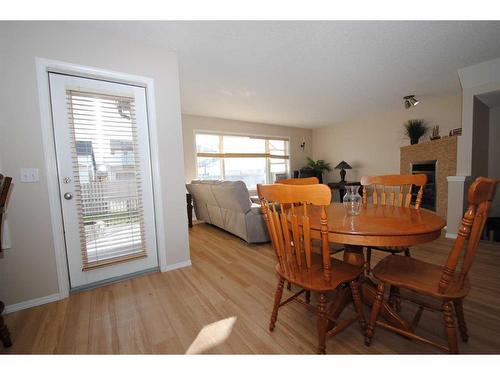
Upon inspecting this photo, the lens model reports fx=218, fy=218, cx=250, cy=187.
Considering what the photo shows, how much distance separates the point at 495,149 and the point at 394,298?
3854mm

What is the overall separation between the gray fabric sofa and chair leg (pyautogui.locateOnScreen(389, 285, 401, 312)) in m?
1.66

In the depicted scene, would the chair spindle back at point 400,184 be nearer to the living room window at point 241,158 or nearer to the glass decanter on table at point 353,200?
the glass decanter on table at point 353,200

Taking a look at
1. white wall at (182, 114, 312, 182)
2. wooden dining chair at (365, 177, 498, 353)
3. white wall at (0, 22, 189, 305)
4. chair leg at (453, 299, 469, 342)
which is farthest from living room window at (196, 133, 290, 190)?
chair leg at (453, 299, 469, 342)

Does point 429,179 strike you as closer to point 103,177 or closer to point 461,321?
point 461,321

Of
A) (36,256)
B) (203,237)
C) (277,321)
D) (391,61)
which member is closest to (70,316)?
(36,256)

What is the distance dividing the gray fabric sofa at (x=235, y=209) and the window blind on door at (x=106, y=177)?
3.79 ft

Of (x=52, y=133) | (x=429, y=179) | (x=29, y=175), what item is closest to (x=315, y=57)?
(x=52, y=133)

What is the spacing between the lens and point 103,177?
198 centimetres

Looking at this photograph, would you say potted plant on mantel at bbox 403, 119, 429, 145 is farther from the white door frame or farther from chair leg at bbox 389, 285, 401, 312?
the white door frame

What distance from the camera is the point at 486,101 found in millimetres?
3111

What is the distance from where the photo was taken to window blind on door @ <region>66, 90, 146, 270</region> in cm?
189

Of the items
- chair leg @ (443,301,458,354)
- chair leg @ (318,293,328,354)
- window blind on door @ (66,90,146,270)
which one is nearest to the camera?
chair leg @ (443,301,458,354)

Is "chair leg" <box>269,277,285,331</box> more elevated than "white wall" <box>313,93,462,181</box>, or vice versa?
"white wall" <box>313,93,462,181</box>
